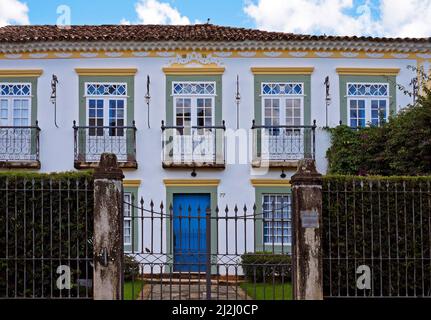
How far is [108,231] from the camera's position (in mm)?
10492

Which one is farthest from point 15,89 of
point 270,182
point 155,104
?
point 270,182

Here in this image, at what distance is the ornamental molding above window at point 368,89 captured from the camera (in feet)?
66.7

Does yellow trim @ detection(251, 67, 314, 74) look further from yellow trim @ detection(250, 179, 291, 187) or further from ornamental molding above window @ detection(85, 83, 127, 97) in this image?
ornamental molding above window @ detection(85, 83, 127, 97)

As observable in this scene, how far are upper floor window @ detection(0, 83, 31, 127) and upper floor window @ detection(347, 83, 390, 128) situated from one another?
962 cm

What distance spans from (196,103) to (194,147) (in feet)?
4.46

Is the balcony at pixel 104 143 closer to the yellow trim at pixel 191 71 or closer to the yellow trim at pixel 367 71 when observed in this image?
the yellow trim at pixel 191 71

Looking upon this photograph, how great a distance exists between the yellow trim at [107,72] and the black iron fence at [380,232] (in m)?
10.3

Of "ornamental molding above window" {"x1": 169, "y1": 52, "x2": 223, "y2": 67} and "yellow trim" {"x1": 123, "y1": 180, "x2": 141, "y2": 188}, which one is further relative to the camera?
"ornamental molding above window" {"x1": 169, "y1": 52, "x2": 223, "y2": 67}

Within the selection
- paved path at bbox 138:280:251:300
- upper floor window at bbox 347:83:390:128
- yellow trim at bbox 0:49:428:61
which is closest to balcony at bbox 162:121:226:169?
yellow trim at bbox 0:49:428:61

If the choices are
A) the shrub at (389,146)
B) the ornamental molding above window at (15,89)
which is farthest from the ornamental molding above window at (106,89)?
the shrub at (389,146)

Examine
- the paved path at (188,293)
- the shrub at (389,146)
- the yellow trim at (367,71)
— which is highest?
the yellow trim at (367,71)

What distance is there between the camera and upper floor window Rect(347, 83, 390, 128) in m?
20.3
